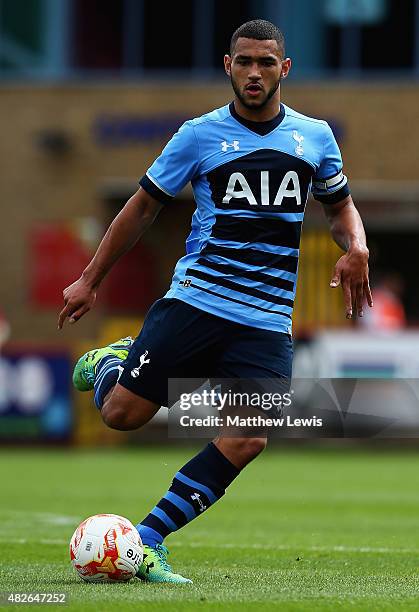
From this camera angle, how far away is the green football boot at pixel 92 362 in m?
7.40

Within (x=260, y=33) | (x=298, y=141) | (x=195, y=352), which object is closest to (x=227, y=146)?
(x=298, y=141)

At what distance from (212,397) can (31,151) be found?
21616mm

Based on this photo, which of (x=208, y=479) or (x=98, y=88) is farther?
(x=98, y=88)

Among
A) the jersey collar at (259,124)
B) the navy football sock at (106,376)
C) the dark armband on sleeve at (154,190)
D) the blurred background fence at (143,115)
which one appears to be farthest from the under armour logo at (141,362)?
the blurred background fence at (143,115)

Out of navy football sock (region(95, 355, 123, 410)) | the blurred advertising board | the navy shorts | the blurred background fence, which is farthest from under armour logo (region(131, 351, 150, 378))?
the blurred background fence

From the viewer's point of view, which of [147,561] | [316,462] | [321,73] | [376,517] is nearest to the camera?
[147,561]

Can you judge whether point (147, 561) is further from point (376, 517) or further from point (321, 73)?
point (321, 73)

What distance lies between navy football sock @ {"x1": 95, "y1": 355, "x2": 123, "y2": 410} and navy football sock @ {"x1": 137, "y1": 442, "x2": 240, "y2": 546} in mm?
576

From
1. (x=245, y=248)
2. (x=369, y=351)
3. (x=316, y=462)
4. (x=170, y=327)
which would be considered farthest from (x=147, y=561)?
(x=369, y=351)

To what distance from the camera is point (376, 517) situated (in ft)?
36.2

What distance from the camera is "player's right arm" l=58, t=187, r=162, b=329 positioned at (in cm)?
678

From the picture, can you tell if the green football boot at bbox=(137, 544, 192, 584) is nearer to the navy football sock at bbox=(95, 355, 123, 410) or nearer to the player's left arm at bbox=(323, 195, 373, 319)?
the navy football sock at bbox=(95, 355, 123, 410)

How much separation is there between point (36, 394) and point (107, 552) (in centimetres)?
1370

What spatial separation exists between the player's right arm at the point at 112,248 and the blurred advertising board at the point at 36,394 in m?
13.4
